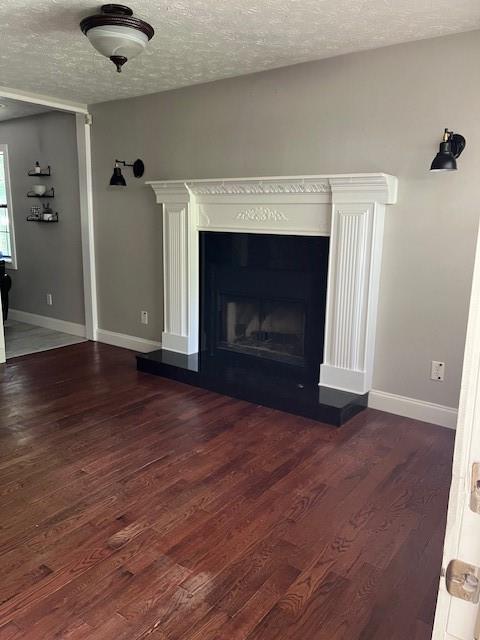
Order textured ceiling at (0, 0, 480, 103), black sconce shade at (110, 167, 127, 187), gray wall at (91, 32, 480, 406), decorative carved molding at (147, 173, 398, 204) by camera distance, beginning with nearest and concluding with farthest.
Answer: textured ceiling at (0, 0, 480, 103), gray wall at (91, 32, 480, 406), decorative carved molding at (147, 173, 398, 204), black sconce shade at (110, 167, 127, 187)

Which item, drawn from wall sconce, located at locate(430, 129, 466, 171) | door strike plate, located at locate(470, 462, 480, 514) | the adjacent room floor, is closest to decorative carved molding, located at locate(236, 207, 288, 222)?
wall sconce, located at locate(430, 129, 466, 171)

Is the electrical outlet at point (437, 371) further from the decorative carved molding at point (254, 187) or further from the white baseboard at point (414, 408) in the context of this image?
the decorative carved molding at point (254, 187)

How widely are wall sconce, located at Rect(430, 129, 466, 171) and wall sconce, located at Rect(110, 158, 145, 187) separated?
105 inches

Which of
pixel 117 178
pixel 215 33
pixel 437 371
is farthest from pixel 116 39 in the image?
pixel 437 371

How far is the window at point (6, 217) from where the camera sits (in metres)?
5.99

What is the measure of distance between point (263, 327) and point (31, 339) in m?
2.77

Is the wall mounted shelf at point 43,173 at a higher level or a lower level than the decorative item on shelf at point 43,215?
higher

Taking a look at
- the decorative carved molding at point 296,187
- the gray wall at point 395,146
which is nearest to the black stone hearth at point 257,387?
the gray wall at point 395,146

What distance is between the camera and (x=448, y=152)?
2.79 m

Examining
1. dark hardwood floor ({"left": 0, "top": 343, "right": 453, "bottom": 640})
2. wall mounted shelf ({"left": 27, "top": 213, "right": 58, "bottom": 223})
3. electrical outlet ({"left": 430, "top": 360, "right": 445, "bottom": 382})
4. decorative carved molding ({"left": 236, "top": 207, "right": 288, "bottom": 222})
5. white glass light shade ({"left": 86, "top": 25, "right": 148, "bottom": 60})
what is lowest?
dark hardwood floor ({"left": 0, "top": 343, "right": 453, "bottom": 640})

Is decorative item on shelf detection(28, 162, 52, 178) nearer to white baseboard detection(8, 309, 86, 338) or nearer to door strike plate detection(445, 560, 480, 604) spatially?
white baseboard detection(8, 309, 86, 338)

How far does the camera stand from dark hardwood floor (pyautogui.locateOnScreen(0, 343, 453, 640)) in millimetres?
1659

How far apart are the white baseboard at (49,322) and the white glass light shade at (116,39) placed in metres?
3.33

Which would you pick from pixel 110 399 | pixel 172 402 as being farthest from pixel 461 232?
pixel 110 399
